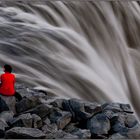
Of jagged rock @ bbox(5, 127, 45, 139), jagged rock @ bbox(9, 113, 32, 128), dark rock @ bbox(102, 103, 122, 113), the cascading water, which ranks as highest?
the cascading water

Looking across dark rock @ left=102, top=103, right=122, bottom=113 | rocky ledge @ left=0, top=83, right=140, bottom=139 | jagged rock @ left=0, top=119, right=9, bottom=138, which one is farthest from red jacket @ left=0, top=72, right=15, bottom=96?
dark rock @ left=102, top=103, right=122, bottom=113

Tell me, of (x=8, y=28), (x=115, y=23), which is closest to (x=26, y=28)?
(x=8, y=28)

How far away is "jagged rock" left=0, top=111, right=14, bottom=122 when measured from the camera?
7227 mm

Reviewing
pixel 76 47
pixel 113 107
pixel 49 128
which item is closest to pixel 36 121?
pixel 49 128

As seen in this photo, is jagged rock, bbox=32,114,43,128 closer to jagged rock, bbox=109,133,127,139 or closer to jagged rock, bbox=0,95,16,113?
jagged rock, bbox=0,95,16,113

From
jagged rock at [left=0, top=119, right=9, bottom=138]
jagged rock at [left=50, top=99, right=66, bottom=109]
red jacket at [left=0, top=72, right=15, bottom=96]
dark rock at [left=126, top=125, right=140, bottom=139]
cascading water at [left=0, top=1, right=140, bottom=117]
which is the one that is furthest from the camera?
cascading water at [left=0, top=1, right=140, bottom=117]

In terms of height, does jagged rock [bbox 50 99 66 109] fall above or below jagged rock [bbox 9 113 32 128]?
above

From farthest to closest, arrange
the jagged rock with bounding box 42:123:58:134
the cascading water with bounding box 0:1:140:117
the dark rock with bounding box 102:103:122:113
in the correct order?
1. the cascading water with bounding box 0:1:140:117
2. the dark rock with bounding box 102:103:122:113
3. the jagged rock with bounding box 42:123:58:134

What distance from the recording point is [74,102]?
318 inches

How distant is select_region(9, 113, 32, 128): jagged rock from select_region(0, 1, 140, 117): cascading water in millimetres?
2714

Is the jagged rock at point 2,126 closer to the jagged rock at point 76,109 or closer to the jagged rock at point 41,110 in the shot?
the jagged rock at point 41,110

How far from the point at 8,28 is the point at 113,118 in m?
5.91

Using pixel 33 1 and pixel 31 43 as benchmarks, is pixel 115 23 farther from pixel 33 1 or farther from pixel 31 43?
pixel 31 43

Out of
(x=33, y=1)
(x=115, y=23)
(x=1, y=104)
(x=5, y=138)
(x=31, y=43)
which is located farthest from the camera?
(x=115, y=23)
